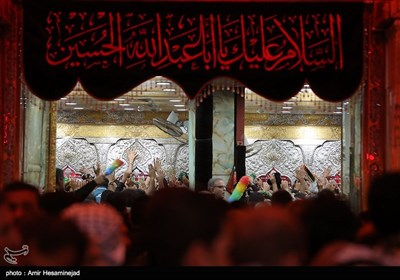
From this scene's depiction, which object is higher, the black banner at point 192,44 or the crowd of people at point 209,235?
the black banner at point 192,44

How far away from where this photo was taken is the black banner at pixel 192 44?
27.4 feet

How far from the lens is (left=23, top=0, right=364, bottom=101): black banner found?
8.34 m

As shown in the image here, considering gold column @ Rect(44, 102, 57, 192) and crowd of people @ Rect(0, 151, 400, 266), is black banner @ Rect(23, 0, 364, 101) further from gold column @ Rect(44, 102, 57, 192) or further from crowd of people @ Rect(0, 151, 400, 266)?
crowd of people @ Rect(0, 151, 400, 266)

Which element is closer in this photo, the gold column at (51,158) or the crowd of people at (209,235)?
the crowd of people at (209,235)

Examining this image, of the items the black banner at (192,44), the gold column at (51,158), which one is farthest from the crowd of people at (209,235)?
the gold column at (51,158)

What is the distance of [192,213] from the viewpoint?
11.2 feet

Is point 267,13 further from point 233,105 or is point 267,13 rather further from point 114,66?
point 233,105

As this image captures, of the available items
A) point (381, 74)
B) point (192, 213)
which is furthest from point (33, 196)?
point (381, 74)

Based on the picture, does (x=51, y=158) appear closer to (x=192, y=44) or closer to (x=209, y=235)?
(x=192, y=44)

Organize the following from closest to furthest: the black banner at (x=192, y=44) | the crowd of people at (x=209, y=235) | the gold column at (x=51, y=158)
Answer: the crowd of people at (x=209, y=235) → the black banner at (x=192, y=44) → the gold column at (x=51, y=158)

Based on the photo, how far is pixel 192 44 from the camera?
837 centimetres

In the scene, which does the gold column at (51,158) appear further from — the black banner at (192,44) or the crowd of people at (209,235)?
the crowd of people at (209,235)

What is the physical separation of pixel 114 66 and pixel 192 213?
16.8 feet

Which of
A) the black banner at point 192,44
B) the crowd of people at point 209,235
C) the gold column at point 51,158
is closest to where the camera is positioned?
the crowd of people at point 209,235
